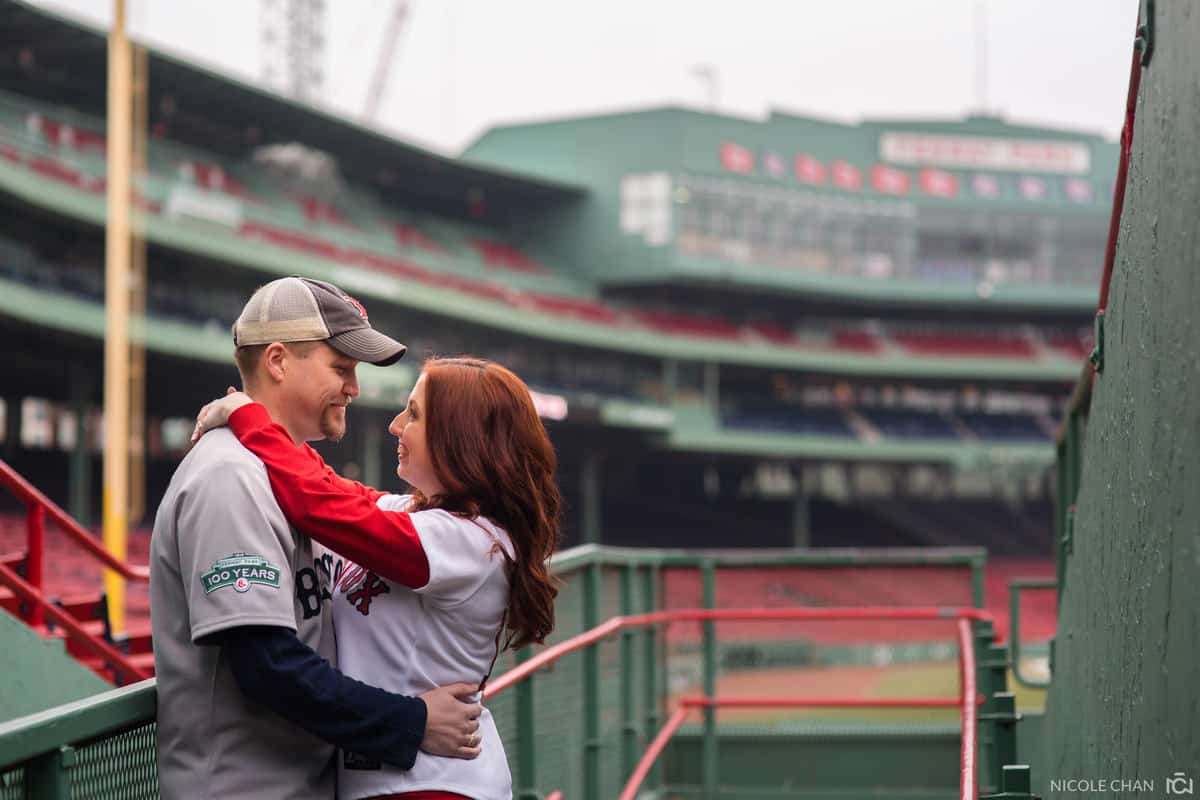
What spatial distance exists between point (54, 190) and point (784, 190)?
26.8 meters

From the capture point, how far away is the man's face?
8.82 feet

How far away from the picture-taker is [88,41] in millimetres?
29062

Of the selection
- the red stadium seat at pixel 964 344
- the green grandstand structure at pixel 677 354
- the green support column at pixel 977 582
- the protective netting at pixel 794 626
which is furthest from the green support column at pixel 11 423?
the red stadium seat at pixel 964 344

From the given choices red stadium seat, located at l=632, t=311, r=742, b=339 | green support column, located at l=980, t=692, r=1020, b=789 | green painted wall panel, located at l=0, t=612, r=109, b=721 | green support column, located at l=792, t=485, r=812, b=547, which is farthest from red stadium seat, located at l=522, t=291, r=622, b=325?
green support column, located at l=980, t=692, r=1020, b=789

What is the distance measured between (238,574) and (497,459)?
585mm

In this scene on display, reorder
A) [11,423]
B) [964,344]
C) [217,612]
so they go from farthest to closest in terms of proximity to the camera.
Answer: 1. [964,344]
2. [11,423]
3. [217,612]

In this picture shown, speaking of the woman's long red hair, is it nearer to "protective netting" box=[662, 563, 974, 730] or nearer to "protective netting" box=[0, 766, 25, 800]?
"protective netting" box=[0, 766, 25, 800]

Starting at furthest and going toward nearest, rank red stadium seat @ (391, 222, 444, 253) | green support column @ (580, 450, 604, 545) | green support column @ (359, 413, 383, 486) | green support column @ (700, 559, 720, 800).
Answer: red stadium seat @ (391, 222, 444, 253) → green support column @ (580, 450, 604, 545) → green support column @ (359, 413, 383, 486) → green support column @ (700, 559, 720, 800)

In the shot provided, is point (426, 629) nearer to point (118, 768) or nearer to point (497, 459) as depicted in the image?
point (497, 459)

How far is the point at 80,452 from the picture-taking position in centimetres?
2677

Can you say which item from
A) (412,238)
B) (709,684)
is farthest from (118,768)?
(412,238)

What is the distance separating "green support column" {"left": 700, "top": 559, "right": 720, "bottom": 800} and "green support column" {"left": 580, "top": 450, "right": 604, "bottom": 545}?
30352mm

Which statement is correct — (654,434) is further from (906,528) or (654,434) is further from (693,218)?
(906,528)

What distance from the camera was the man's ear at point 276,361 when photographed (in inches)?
105
